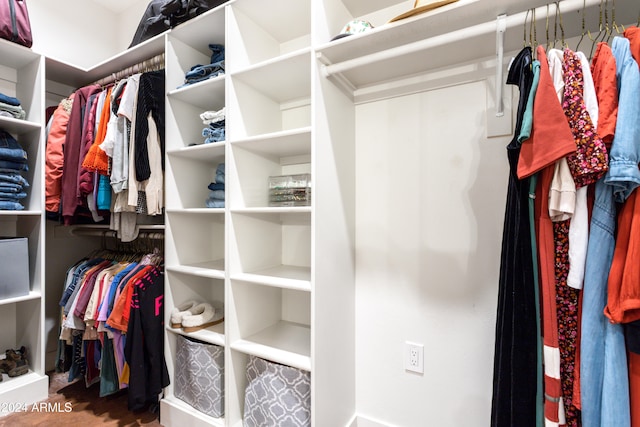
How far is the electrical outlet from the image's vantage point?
1.44 m

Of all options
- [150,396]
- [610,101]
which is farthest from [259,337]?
[610,101]

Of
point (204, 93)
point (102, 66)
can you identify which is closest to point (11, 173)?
point (102, 66)

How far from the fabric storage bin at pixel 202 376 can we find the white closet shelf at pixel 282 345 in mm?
190

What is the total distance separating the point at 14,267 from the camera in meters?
1.79

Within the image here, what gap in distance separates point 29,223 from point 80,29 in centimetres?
154

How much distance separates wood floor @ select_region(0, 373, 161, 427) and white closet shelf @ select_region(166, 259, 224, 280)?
872 millimetres

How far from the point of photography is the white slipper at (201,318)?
162 centimetres

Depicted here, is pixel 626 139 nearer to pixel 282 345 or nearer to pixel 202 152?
pixel 282 345

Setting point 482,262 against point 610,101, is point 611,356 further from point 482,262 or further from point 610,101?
point 610,101

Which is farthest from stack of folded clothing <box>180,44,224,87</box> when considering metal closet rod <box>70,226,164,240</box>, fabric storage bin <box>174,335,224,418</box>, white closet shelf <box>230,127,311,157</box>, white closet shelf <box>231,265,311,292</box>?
fabric storage bin <box>174,335,224,418</box>

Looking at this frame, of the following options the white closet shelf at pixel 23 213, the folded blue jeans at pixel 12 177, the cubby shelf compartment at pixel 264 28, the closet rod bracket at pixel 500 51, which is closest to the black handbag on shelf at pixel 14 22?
the folded blue jeans at pixel 12 177

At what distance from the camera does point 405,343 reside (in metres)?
1.48

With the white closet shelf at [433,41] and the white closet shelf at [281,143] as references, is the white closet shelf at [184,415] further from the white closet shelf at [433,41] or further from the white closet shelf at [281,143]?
the white closet shelf at [433,41]

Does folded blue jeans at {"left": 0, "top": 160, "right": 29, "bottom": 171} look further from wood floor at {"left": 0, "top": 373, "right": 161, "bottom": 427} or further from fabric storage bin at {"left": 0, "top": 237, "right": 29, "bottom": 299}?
wood floor at {"left": 0, "top": 373, "right": 161, "bottom": 427}
